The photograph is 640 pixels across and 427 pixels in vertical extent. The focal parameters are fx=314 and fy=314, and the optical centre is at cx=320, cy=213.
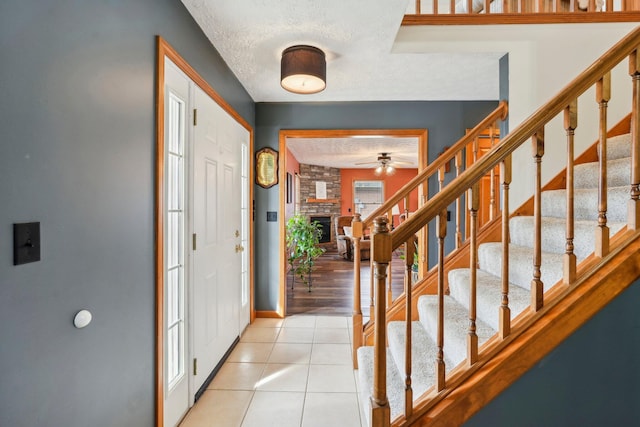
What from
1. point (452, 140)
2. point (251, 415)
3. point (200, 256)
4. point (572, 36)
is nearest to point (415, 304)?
point (251, 415)

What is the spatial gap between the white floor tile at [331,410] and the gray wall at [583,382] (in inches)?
32.6

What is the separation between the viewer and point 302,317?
11.4 ft

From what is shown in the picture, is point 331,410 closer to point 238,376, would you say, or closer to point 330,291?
point 238,376

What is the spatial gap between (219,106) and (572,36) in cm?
262

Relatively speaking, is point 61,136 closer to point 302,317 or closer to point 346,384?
point 346,384

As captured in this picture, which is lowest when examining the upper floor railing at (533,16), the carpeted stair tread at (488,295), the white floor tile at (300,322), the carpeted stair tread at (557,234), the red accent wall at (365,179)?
the white floor tile at (300,322)

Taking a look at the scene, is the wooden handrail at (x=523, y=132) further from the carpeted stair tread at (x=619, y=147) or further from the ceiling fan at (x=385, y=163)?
the ceiling fan at (x=385, y=163)

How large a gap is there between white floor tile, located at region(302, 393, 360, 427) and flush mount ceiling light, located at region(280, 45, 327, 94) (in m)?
2.14

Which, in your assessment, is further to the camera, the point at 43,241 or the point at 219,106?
the point at 219,106

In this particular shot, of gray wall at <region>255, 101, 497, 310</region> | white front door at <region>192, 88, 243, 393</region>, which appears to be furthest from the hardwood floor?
white front door at <region>192, 88, 243, 393</region>

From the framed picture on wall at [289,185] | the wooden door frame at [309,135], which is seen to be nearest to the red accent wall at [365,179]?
the framed picture on wall at [289,185]

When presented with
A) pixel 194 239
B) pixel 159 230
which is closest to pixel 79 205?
pixel 159 230

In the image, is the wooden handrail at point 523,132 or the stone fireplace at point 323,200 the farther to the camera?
the stone fireplace at point 323,200

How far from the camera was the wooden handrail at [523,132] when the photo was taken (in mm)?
1203
